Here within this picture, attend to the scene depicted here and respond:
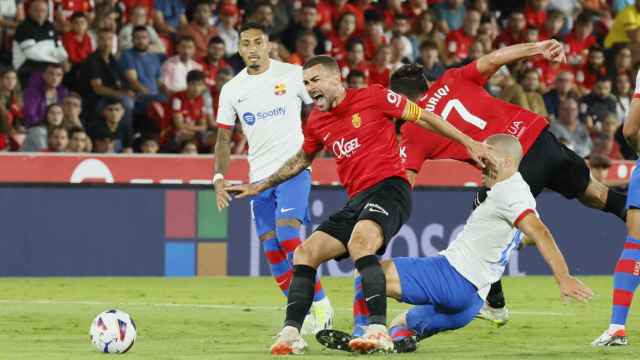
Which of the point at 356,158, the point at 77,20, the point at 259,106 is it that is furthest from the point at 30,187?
the point at 356,158

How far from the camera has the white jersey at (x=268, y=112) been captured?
459 inches

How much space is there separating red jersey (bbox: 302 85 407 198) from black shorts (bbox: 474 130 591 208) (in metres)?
1.98

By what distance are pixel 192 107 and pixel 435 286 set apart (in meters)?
10.4

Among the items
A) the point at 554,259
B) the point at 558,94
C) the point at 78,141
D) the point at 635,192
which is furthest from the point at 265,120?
the point at 558,94

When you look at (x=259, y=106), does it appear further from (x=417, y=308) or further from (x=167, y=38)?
(x=167, y=38)

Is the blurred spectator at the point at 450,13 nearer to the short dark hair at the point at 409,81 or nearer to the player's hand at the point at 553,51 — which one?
the short dark hair at the point at 409,81

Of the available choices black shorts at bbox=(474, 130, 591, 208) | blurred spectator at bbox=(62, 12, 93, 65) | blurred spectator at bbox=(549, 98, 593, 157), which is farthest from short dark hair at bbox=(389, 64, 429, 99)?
blurred spectator at bbox=(549, 98, 593, 157)

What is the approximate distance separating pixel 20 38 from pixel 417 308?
10611mm

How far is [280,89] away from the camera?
1168cm

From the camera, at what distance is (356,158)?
930cm

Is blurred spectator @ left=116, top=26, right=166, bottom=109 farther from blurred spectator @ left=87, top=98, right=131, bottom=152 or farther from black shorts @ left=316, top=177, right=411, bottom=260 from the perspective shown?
black shorts @ left=316, top=177, right=411, bottom=260

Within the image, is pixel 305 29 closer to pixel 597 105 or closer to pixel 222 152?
pixel 597 105

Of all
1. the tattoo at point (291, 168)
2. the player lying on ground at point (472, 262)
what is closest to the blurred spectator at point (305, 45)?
the tattoo at point (291, 168)

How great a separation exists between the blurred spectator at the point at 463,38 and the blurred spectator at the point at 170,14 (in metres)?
3.85
